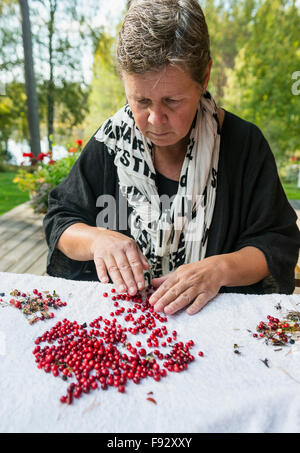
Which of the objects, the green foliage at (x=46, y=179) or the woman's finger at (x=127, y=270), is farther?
the green foliage at (x=46, y=179)

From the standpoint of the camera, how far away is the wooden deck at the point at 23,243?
3.56 m

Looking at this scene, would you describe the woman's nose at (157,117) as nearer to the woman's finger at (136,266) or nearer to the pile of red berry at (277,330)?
the woman's finger at (136,266)

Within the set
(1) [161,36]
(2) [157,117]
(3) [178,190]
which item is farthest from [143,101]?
(3) [178,190]

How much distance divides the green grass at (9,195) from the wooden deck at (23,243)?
1.22m

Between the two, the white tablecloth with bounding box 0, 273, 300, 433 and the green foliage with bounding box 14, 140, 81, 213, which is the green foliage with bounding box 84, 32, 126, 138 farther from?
the white tablecloth with bounding box 0, 273, 300, 433

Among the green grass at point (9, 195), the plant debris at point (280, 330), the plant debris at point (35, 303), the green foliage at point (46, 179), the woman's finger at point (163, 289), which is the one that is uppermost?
the woman's finger at point (163, 289)

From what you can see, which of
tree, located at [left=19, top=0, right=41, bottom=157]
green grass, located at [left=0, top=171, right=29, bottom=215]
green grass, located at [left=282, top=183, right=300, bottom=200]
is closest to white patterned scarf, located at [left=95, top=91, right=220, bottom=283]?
green grass, located at [left=282, top=183, right=300, bottom=200]

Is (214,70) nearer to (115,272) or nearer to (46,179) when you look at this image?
(46,179)

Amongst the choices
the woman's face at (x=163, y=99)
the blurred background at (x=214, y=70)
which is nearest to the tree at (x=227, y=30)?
the blurred background at (x=214, y=70)

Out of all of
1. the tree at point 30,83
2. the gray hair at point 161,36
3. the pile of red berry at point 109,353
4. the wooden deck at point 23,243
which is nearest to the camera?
the pile of red berry at point 109,353

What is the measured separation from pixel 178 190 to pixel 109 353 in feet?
2.86

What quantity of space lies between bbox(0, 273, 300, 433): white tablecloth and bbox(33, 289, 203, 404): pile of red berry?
19 millimetres

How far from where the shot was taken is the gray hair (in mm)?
1147

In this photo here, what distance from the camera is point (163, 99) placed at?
1222 mm
